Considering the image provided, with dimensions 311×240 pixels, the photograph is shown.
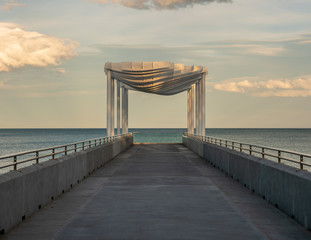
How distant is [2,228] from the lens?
964cm

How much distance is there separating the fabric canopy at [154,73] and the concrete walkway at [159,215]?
22.8 meters

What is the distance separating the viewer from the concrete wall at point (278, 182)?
418 inches

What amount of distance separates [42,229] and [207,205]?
15.9 feet

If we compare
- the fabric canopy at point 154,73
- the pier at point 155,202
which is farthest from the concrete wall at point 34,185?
the fabric canopy at point 154,73

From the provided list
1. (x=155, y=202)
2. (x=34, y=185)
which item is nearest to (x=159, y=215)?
(x=155, y=202)

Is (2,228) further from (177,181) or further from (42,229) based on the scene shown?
(177,181)

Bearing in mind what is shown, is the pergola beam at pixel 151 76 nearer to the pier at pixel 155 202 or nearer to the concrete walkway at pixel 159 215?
the pier at pixel 155 202

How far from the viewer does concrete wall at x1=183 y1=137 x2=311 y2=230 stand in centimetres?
1062

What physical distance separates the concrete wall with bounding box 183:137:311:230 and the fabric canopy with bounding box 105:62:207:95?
20427mm

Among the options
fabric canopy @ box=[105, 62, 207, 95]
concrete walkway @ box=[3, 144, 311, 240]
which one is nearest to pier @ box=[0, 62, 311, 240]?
concrete walkway @ box=[3, 144, 311, 240]

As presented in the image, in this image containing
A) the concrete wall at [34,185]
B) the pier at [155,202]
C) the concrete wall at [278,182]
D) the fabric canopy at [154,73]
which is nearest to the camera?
the pier at [155,202]

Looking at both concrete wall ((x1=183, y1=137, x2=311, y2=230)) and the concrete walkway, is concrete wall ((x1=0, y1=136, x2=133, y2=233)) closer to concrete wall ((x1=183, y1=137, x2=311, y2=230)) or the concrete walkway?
the concrete walkway

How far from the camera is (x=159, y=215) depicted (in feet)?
37.8

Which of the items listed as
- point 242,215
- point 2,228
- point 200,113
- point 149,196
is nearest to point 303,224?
point 242,215
